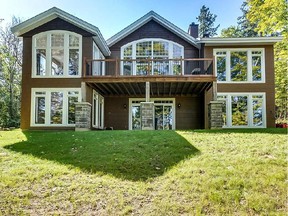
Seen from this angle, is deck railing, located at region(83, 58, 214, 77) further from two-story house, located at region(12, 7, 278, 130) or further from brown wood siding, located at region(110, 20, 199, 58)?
brown wood siding, located at region(110, 20, 199, 58)

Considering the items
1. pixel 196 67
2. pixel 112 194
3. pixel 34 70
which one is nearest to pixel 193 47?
pixel 196 67

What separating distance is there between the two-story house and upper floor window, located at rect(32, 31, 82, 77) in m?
0.04

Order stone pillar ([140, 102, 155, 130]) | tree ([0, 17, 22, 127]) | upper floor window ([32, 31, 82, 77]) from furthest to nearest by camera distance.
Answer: tree ([0, 17, 22, 127]) < upper floor window ([32, 31, 82, 77]) < stone pillar ([140, 102, 155, 130])

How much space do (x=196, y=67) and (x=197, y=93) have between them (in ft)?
4.52

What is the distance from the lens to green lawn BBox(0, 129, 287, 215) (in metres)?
4.57

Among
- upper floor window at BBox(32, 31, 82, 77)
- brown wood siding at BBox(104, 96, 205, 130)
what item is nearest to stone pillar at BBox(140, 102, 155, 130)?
upper floor window at BBox(32, 31, 82, 77)

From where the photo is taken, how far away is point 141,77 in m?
12.7

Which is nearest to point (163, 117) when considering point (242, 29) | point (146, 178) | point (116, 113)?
point (116, 113)

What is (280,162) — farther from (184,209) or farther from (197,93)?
(197,93)

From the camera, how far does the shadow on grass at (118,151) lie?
19.9 ft

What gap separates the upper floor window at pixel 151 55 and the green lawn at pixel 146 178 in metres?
8.02

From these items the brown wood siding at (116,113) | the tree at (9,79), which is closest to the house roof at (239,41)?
the brown wood siding at (116,113)

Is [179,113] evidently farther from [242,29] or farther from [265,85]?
[242,29]

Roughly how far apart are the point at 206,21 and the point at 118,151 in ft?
116
